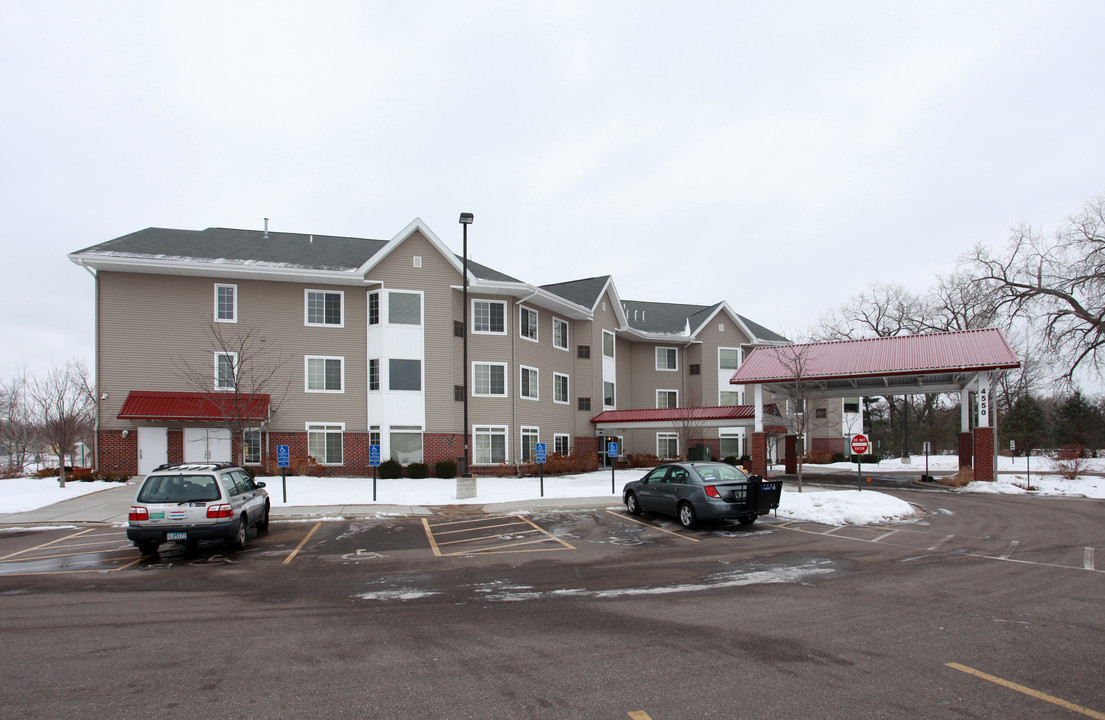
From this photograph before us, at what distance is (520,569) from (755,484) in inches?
258

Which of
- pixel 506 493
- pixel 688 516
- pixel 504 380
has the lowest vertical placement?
pixel 506 493

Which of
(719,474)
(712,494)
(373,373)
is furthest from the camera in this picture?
(373,373)

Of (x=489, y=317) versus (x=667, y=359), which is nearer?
(x=489, y=317)

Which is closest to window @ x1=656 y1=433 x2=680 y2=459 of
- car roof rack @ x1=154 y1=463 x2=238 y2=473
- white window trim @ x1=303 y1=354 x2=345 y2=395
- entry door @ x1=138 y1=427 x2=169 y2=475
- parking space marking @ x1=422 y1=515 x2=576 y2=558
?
white window trim @ x1=303 y1=354 x2=345 y2=395

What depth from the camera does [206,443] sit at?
1120 inches

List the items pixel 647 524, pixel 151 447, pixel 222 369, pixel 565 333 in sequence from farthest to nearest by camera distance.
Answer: pixel 565 333 < pixel 222 369 < pixel 151 447 < pixel 647 524

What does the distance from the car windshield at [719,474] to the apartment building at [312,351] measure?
16.9m

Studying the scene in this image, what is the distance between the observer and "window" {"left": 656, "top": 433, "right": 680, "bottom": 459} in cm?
4159

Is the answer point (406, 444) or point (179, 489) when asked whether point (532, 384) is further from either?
point (179, 489)

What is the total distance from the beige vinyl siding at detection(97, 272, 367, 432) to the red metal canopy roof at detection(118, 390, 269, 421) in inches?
25.4

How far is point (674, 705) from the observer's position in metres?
5.05

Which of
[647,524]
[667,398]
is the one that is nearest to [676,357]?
[667,398]

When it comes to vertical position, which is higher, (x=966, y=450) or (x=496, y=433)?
(x=496, y=433)

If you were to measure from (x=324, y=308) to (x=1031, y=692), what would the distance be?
29.4m
